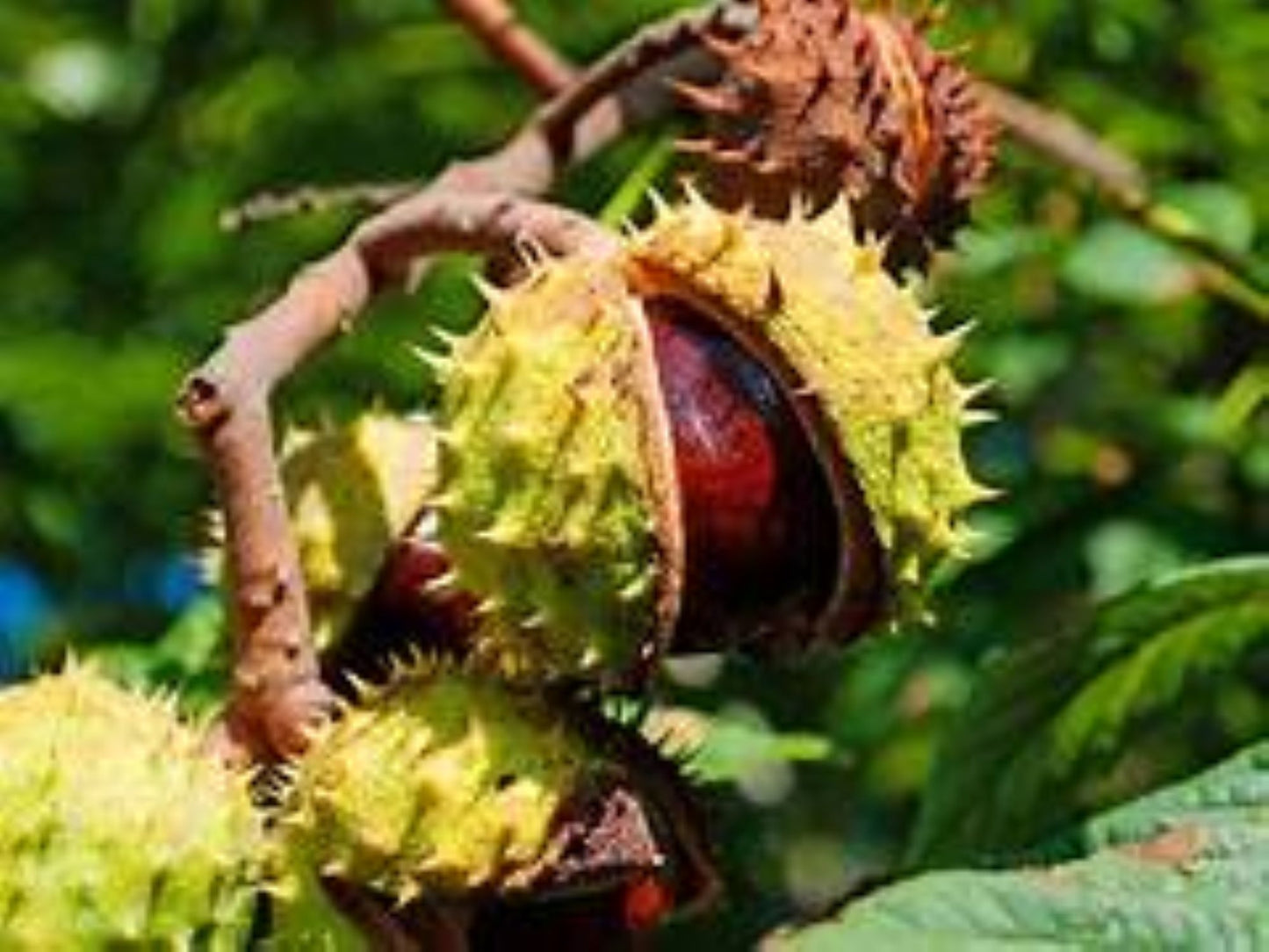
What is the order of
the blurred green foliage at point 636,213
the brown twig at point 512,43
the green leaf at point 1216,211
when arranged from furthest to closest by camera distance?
the blurred green foliage at point 636,213 < the green leaf at point 1216,211 < the brown twig at point 512,43

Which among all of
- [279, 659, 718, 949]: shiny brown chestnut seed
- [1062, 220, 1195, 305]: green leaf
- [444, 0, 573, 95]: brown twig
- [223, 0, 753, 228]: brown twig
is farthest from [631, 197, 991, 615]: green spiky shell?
[1062, 220, 1195, 305]: green leaf

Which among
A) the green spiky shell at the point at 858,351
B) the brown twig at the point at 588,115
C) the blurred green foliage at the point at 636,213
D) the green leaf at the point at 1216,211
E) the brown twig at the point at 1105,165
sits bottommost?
the blurred green foliage at the point at 636,213

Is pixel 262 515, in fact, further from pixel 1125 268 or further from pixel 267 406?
pixel 1125 268

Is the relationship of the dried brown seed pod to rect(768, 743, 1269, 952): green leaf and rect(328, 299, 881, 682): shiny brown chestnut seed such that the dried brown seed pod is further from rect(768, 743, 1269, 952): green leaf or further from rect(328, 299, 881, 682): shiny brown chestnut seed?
rect(768, 743, 1269, 952): green leaf

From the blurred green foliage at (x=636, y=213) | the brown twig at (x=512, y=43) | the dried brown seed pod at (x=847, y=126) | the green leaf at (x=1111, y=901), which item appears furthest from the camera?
the blurred green foliage at (x=636, y=213)

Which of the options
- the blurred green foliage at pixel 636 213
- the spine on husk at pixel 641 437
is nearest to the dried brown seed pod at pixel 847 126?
the spine on husk at pixel 641 437

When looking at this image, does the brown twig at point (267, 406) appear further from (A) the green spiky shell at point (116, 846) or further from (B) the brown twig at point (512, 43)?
(B) the brown twig at point (512, 43)

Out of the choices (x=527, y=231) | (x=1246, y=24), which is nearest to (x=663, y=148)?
(x=527, y=231)
